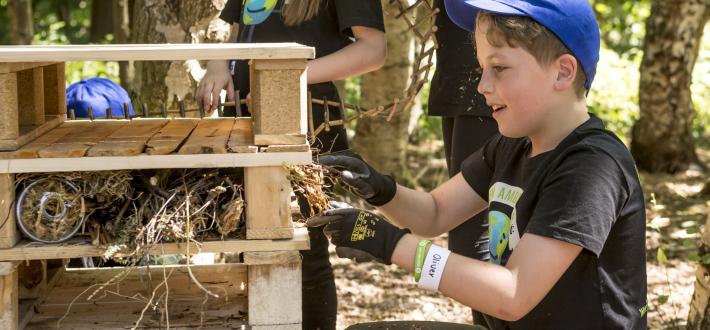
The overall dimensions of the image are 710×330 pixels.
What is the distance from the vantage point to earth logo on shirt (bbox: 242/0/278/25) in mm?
3055

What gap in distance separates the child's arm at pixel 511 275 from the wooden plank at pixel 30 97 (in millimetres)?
1091

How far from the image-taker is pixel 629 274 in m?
2.19

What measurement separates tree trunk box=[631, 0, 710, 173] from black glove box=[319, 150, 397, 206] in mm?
5829

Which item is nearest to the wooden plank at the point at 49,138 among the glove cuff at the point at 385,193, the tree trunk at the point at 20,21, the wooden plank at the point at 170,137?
the wooden plank at the point at 170,137

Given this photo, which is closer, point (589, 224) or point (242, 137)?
point (589, 224)

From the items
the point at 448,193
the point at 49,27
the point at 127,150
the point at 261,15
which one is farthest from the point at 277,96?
the point at 49,27

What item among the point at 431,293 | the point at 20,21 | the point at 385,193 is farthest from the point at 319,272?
the point at 20,21

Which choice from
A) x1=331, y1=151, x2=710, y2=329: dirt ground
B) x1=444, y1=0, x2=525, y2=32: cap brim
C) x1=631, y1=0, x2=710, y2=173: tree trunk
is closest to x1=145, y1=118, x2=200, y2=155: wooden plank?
x1=444, y1=0, x2=525, y2=32: cap brim

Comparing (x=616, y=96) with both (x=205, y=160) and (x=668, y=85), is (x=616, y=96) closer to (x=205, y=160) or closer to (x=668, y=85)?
(x=668, y=85)

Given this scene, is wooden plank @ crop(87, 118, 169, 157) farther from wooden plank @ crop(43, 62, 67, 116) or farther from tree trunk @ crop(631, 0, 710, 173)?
tree trunk @ crop(631, 0, 710, 173)

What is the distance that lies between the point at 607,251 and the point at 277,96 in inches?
32.9

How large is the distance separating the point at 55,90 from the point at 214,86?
479 millimetres

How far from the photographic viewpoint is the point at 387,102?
22.0ft

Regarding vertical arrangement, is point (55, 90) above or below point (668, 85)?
above
